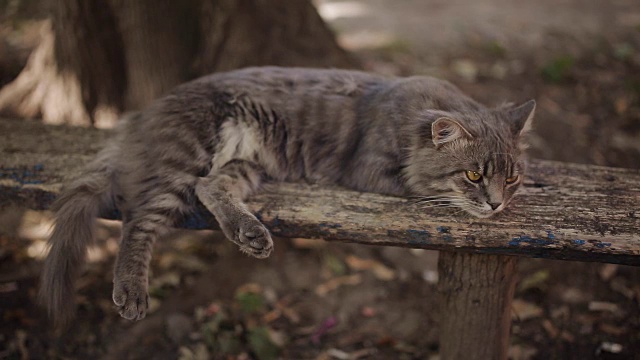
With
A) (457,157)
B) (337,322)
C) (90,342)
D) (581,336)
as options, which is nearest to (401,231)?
(457,157)

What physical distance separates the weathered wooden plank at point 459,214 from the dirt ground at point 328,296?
1.79 ft

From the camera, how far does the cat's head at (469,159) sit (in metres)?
2.59

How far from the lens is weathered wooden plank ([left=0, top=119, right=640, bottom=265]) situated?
2412 mm

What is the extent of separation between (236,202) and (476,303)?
1191 millimetres

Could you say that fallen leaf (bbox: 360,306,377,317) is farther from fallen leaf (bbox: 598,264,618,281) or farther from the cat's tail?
the cat's tail

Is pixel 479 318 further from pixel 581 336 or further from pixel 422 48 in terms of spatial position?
pixel 422 48

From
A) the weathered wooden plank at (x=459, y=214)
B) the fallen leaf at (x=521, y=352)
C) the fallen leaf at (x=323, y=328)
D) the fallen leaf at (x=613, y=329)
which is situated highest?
the weathered wooden plank at (x=459, y=214)

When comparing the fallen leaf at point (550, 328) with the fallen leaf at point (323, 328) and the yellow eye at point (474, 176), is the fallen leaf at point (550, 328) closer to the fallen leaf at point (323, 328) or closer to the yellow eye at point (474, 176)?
the fallen leaf at point (323, 328)

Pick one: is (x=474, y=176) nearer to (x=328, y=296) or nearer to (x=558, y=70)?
(x=328, y=296)

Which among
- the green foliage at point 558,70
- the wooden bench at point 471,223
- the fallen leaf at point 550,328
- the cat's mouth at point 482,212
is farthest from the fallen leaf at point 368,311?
the green foliage at point 558,70

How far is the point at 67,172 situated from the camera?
2.94m

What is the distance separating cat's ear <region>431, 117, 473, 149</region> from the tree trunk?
72.3 inches

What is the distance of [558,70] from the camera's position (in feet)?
17.9

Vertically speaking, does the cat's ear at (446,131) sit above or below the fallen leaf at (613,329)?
above
